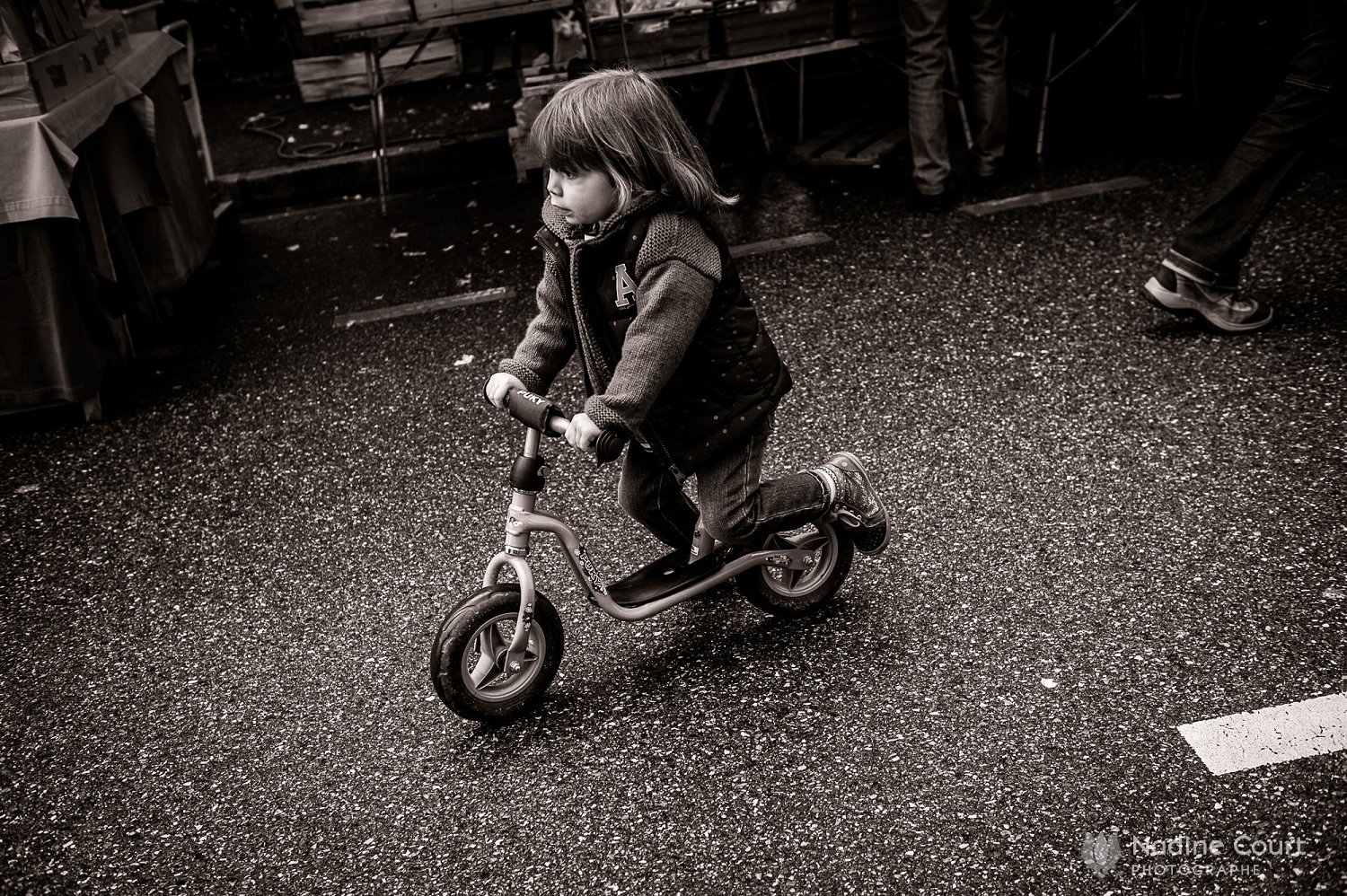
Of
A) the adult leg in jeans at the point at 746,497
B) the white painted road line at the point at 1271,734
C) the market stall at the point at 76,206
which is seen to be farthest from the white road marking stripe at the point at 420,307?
the white painted road line at the point at 1271,734

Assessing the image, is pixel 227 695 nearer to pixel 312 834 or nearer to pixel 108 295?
pixel 312 834

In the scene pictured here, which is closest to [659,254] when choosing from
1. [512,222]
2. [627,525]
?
[627,525]

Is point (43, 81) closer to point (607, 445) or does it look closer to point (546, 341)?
point (546, 341)

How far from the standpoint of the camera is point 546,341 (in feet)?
8.71

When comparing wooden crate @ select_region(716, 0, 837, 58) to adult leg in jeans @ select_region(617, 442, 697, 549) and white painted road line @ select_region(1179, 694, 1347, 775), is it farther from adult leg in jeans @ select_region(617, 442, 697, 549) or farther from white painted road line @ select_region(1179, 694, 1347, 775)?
white painted road line @ select_region(1179, 694, 1347, 775)

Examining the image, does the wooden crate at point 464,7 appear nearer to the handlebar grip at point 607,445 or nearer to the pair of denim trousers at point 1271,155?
the pair of denim trousers at point 1271,155

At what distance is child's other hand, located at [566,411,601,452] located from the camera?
2.31 metres

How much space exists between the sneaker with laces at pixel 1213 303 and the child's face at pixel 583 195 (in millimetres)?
2641

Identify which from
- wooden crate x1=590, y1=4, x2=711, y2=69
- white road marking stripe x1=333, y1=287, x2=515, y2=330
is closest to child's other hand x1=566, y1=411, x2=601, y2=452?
white road marking stripe x1=333, y1=287, x2=515, y2=330

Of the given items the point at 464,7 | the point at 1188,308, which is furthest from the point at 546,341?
the point at 464,7

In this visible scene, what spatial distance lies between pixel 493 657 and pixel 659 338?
0.90 m

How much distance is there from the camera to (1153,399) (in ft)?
12.5

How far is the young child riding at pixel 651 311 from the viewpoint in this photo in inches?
93.3

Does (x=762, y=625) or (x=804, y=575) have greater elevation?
(x=804, y=575)
